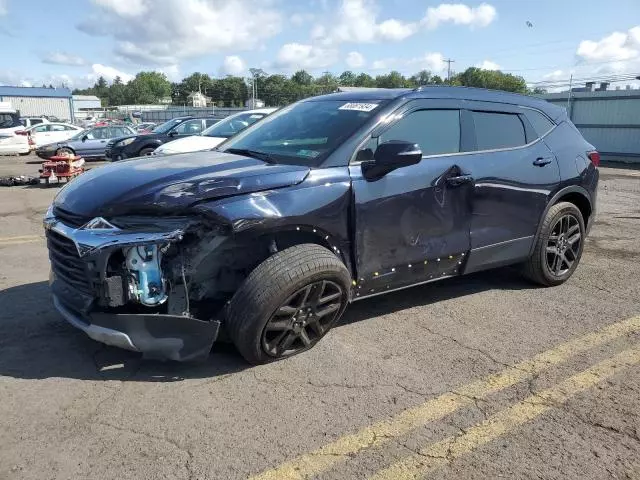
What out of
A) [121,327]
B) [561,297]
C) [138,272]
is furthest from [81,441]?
[561,297]

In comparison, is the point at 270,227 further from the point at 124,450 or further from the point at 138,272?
the point at 124,450

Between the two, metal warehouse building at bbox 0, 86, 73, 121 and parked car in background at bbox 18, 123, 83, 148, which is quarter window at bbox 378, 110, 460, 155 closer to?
parked car in background at bbox 18, 123, 83, 148

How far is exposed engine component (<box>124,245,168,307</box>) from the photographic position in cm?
318

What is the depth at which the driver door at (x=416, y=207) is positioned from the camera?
385 cm

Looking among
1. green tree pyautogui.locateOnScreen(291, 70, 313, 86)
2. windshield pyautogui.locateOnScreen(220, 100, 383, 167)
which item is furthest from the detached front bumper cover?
green tree pyautogui.locateOnScreen(291, 70, 313, 86)

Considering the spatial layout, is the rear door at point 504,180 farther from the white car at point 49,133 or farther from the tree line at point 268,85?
the tree line at point 268,85

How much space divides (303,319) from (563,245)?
9.77ft

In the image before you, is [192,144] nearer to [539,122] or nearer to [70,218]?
[539,122]

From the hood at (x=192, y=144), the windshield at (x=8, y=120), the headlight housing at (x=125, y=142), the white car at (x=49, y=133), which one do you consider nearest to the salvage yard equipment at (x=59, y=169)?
the hood at (x=192, y=144)

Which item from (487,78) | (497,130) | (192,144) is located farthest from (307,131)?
(487,78)

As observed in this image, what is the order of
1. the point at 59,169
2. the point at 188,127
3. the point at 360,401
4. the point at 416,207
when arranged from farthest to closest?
1. the point at 188,127
2. the point at 59,169
3. the point at 416,207
4. the point at 360,401

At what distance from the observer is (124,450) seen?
271 cm

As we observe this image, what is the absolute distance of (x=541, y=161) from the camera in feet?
16.2

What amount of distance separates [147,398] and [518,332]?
8.94 ft
